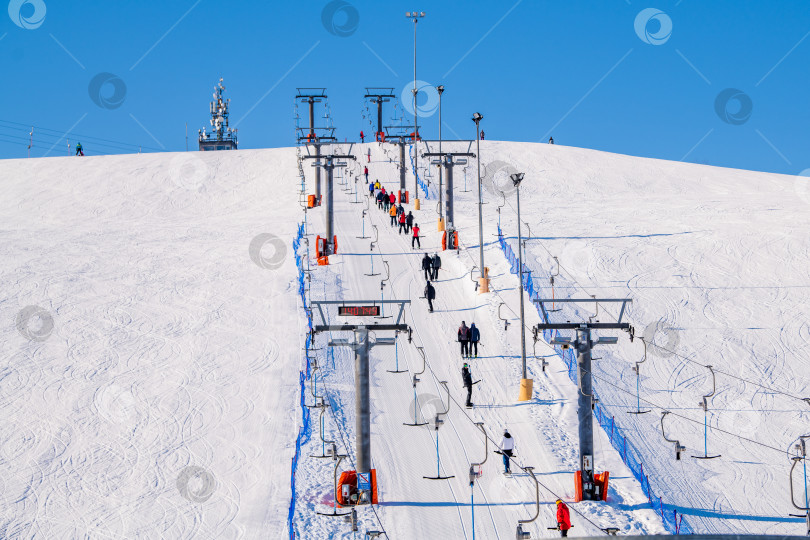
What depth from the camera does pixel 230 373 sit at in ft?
82.9

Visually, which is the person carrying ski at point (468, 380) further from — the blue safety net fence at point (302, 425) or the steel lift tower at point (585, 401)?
the steel lift tower at point (585, 401)

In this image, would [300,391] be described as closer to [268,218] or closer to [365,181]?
[268,218]
